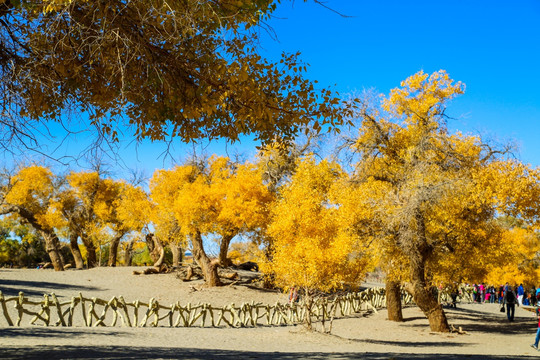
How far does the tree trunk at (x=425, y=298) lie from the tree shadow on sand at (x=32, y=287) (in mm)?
16947

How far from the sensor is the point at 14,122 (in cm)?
502

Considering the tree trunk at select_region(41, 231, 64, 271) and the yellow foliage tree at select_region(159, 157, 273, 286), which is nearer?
the yellow foliage tree at select_region(159, 157, 273, 286)

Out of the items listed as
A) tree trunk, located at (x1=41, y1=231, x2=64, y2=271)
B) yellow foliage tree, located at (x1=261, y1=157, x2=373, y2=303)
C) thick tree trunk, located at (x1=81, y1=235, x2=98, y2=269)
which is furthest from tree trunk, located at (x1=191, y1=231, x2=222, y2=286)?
thick tree trunk, located at (x1=81, y1=235, x2=98, y2=269)

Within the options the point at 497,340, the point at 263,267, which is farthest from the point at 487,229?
the point at 263,267

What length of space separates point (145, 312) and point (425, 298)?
1227 cm

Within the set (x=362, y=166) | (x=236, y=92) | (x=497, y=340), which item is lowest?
(x=497, y=340)

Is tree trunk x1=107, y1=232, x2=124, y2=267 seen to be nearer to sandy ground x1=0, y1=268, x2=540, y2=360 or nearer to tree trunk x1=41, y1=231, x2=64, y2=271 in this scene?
tree trunk x1=41, y1=231, x2=64, y2=271

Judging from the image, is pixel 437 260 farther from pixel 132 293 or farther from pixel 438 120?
pixel 132 293

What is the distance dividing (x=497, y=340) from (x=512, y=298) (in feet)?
34.6

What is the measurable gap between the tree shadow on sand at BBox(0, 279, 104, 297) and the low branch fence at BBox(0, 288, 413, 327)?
149 cm

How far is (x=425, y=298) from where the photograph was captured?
17.5 meters

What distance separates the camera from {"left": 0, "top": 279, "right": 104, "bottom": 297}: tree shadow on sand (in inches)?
825

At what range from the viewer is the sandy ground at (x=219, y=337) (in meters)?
9.84

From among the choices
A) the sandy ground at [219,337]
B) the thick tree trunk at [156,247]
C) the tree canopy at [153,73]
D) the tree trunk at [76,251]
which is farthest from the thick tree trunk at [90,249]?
the tree canopy at [153,73]
